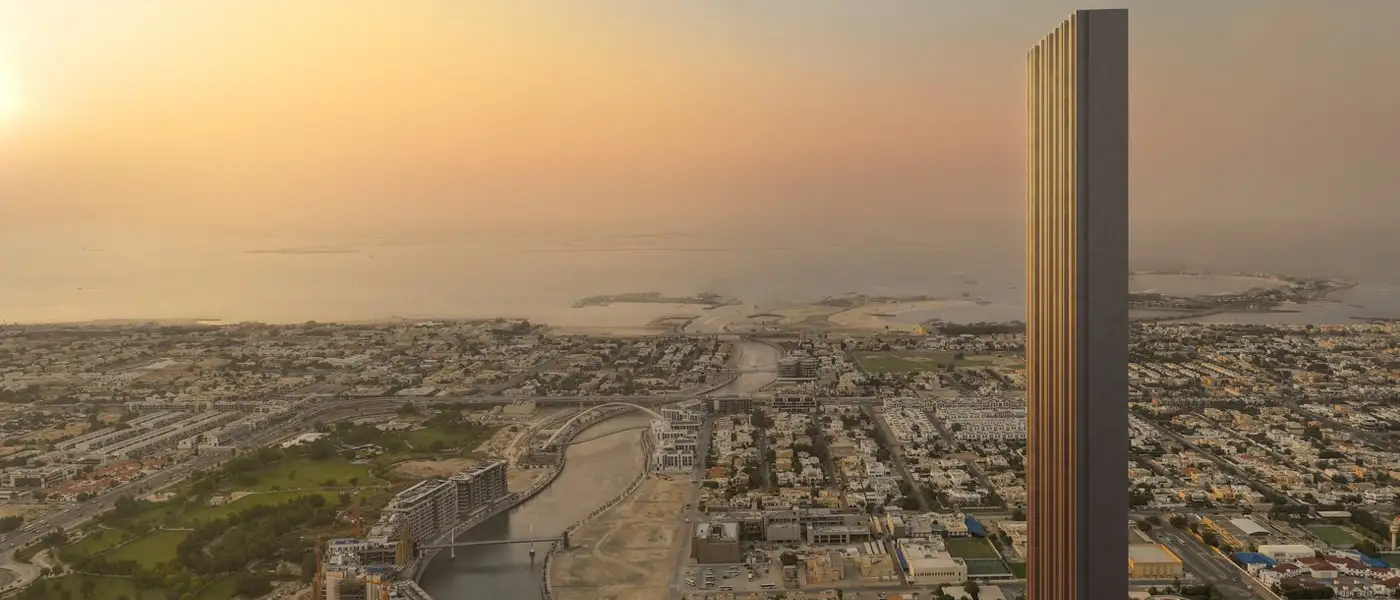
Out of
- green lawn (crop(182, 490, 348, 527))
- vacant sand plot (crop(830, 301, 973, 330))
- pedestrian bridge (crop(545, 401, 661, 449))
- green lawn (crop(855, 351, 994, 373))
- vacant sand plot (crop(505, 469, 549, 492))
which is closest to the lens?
green lawn (crop(182, 490, 348, 527))

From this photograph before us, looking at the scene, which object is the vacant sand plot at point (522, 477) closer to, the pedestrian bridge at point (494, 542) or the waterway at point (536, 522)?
the waterway at point (536, 522)

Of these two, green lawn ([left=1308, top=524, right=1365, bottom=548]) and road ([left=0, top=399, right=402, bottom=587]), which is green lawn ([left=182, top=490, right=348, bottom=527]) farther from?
green lawn ([left=1308, top=524, right=1365, bottom=548])

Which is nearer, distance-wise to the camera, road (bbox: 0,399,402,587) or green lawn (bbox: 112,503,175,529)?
road (bbox: 0,399,402,587)

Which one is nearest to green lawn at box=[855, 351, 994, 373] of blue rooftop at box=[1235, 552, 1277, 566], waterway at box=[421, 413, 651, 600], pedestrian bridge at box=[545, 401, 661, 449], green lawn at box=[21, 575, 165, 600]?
pedestrian bridge at box=[545, 401, 661, 449]

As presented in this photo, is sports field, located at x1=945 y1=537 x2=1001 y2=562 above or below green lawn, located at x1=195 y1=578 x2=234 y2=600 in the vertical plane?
above

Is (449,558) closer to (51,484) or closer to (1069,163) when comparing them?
(51,484)

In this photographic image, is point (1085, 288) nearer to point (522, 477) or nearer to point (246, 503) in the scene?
point (522, 477)

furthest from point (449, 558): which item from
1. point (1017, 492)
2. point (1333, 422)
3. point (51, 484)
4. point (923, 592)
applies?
point (1333, 422)
